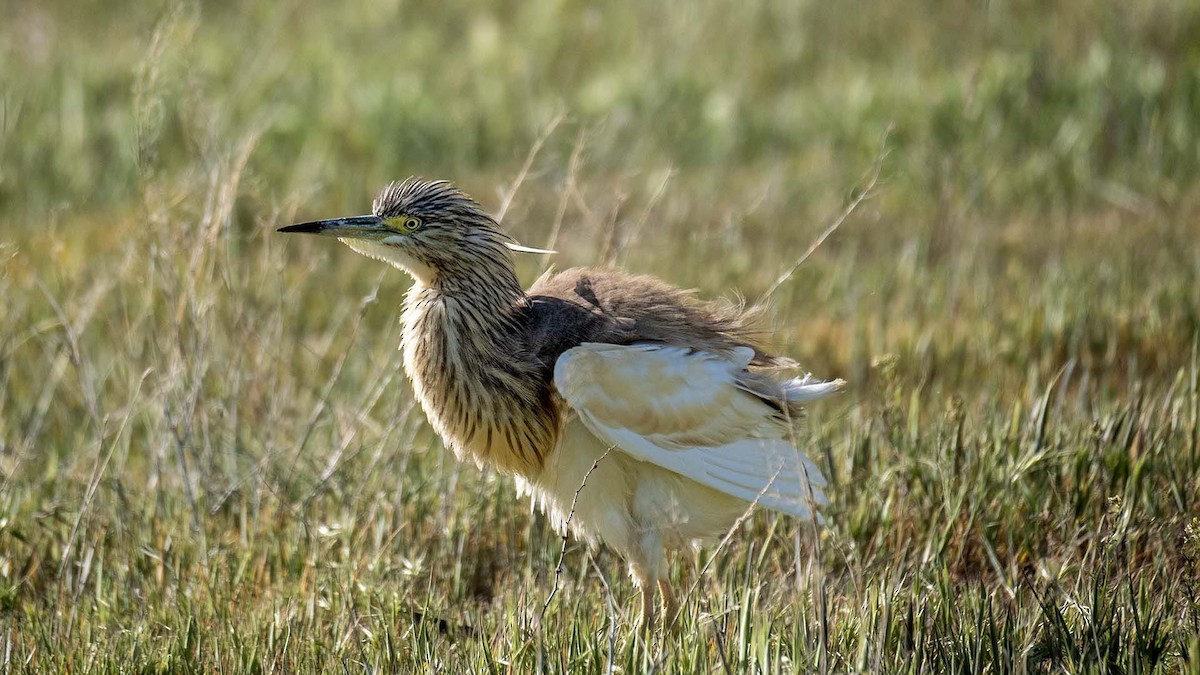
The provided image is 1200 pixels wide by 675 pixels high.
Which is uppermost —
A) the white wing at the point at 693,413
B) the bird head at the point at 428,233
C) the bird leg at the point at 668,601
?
the bird head at the point at 428,233

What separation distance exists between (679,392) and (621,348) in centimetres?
27

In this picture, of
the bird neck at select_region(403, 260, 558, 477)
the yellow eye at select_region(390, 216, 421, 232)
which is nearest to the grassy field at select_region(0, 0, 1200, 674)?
the bird neck at select_region(403, 260, 558, 477)

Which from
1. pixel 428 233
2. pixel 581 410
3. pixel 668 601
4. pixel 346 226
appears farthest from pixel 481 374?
pixel 668 601

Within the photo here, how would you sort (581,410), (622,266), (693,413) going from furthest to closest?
(622,266) < (693,413) < (581,410)

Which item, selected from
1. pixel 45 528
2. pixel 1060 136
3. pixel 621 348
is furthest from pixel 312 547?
pixel 1060 136

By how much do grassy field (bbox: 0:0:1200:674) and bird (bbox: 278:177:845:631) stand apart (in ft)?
0.78

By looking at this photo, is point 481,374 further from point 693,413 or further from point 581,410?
point 693,413

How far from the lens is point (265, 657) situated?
4.03 meters

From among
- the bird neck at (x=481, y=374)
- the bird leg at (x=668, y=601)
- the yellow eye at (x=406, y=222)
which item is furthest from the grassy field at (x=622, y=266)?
the yellow eye at (x=406, y=222)

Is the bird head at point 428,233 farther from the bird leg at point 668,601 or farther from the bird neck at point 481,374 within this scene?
the bird leg at point 668,601

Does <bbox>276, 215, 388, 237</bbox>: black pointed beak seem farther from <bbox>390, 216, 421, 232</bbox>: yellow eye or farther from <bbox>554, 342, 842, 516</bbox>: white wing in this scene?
<bbox>554, 342, 842, 516</bbox>: white wing

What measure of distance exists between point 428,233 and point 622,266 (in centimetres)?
97

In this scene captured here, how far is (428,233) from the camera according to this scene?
4582 millimetres

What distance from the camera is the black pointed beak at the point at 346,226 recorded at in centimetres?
444
